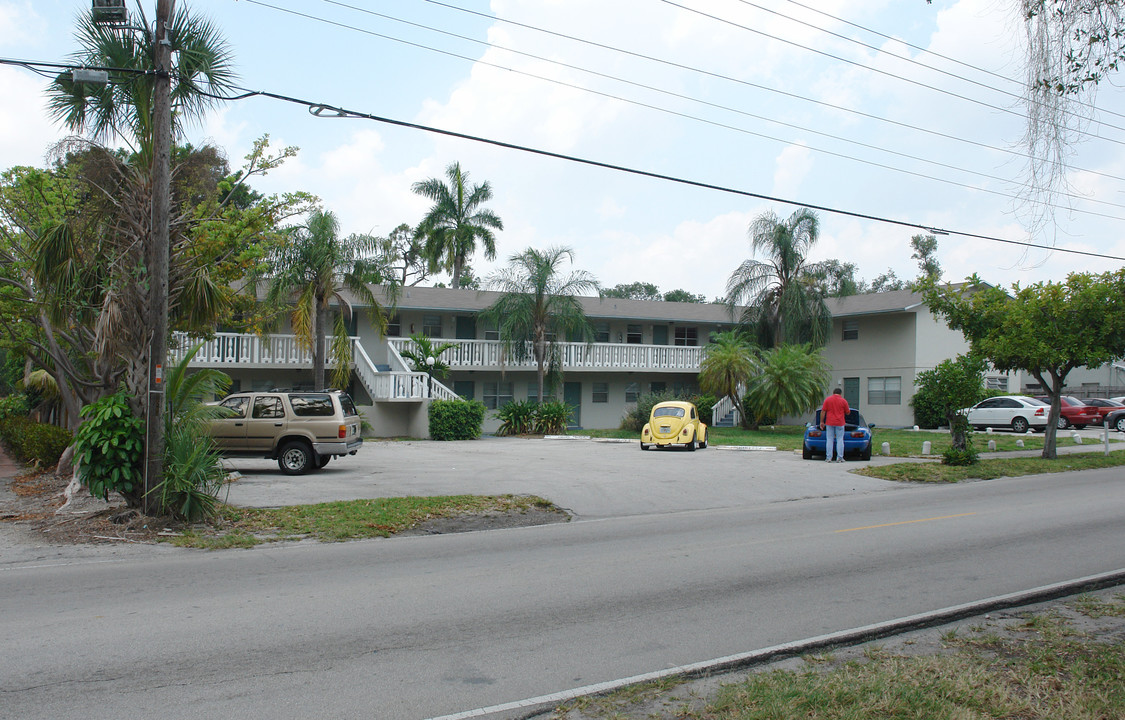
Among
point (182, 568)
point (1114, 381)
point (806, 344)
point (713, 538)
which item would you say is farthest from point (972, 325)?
point (1114, 381)

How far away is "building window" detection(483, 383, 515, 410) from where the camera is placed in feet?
118

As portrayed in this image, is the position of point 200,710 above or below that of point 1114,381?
below

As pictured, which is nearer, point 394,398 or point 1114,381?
point 394,398

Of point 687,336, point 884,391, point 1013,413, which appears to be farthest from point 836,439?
point 687,336

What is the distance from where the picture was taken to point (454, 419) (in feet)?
94.7

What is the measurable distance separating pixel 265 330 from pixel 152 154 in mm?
18814

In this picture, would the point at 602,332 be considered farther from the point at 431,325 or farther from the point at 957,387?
the point at 957,387

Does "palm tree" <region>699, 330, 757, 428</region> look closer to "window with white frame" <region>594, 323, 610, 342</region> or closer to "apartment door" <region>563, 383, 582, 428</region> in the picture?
"apartment door" <region>563, 383, 582, 428</region>

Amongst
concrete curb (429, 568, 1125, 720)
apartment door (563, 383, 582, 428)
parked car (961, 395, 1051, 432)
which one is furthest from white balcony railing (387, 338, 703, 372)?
concrete curb (429, 568, 1125, 720)

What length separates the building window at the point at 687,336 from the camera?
40.7 meters

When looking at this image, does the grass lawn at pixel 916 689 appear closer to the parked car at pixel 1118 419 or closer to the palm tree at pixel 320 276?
the palm tree at pixel 320 276

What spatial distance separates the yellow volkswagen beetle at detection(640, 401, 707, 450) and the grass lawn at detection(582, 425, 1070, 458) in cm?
231

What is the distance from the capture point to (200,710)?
4.84 metres

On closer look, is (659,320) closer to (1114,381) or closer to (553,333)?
(553,333)
